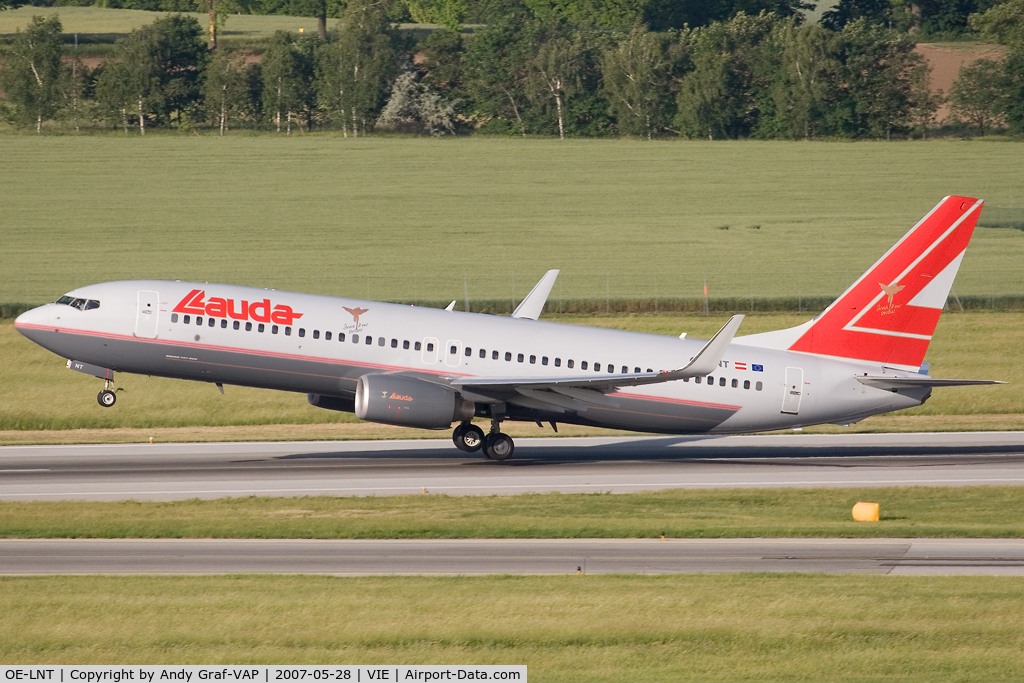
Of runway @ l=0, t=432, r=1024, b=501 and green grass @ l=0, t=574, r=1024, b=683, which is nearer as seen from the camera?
green grass @ l=0, t=574, r=1024, b=683

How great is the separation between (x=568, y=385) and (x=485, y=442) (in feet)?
12.1

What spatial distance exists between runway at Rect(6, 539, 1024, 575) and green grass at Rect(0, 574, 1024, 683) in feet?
3.74

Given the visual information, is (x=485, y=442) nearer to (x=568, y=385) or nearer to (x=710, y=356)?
(x=568, y=385)

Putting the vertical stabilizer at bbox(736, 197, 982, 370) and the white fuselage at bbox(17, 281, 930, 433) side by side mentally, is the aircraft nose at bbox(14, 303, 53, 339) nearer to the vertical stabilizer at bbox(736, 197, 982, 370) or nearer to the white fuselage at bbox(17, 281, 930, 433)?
the white fuselage at bbox(17, 281, 930, 433)

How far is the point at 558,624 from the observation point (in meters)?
19.9

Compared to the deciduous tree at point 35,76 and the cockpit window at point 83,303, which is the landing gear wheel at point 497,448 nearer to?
the cockpit window at point 83,303

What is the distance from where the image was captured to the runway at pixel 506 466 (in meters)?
34.2

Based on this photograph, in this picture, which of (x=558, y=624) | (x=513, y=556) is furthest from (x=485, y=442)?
(x=558, y=624)

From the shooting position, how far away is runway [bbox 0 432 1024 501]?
112 ft

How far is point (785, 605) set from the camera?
20.9 metres

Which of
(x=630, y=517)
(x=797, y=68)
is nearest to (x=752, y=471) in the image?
(x=630, y=517)

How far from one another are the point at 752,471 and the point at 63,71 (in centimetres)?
10431

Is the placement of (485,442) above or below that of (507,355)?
below

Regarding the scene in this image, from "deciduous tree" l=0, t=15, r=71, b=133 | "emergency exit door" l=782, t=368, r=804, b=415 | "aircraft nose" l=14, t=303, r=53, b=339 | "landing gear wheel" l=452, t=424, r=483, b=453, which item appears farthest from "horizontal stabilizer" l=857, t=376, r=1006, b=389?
"deciduous tree" l=0, t=15, r=71, b=133
